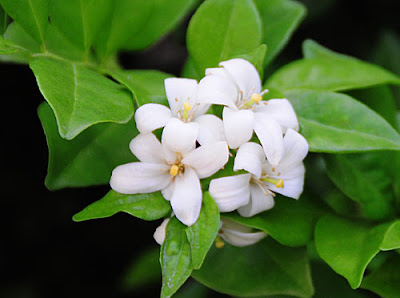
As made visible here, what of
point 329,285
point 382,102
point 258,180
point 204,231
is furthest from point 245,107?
point 329,285

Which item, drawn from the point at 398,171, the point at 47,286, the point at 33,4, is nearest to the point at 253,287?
the point at 398,171

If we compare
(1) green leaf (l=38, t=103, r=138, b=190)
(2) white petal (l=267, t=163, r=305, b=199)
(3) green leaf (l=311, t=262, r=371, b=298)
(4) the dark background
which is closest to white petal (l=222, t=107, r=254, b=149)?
(2) white petal (l=267, t=163, r=305, b=199)

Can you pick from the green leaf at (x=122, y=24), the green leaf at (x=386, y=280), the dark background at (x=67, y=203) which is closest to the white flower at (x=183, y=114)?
the green leaf at (x=122, y=24)

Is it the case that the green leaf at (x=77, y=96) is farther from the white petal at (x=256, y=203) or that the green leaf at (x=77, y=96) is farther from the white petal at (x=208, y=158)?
the white petal at (x=256, y=203)

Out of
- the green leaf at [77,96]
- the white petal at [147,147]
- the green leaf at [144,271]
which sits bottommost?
the green leaf at [144,271]

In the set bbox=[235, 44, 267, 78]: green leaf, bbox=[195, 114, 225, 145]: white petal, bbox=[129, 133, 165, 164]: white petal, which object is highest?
bbox=[235, 44, 267, 78]: green leaf

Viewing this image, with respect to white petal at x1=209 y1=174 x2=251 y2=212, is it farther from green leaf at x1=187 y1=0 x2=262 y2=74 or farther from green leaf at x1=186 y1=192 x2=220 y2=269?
green leaf at x1=187 y1=0 x2=262 y2=74
